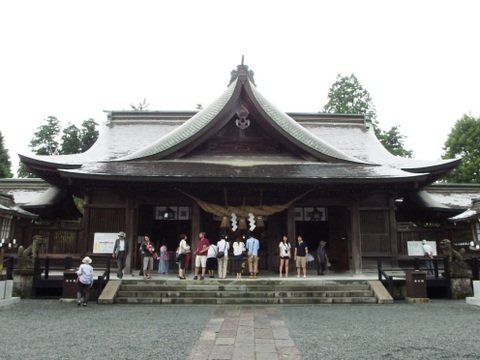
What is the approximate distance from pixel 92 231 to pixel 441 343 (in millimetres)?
12274

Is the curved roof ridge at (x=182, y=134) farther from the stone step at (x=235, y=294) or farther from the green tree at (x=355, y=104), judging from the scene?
the green tree at (x=355, y=104)

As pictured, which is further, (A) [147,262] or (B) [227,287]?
(A) [147,262]

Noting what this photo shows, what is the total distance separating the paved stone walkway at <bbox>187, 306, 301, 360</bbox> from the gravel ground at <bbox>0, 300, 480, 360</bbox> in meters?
0.19

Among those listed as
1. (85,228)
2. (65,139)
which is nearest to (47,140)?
(65,139)

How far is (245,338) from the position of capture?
21.4 feet

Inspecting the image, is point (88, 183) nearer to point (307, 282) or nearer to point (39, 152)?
point (307, 282)

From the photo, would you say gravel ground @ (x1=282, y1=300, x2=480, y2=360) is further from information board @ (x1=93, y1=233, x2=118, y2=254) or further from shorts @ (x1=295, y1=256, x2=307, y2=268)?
information board @ (x1=93, y1=233, x2=118, y2=254)

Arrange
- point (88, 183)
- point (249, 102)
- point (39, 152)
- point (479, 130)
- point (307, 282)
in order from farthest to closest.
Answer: point (39, 152) → point (479, 130) → point (249, 102) → point (88, 183) → point (307, 282)

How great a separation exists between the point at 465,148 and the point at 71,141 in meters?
40.8

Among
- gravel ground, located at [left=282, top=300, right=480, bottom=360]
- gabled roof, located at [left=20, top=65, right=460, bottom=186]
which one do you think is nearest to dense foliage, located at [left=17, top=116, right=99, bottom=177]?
A: gabled roof, located at [left=20, top=65, right=460, bottom=186]

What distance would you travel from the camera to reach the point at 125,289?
36.8ft

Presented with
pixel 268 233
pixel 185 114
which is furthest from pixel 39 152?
pixel 268 233

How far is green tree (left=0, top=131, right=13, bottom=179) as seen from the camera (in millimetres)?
33656

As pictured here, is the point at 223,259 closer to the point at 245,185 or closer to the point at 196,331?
the point at 245,185
